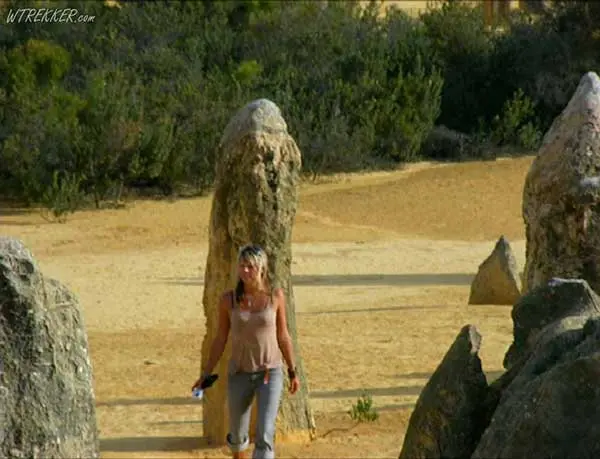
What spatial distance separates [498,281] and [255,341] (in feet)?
25.3

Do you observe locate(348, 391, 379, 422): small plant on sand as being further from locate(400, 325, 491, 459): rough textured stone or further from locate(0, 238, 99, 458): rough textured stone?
locate(0, 238, 99, 458): rough textured stone

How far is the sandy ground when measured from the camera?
Answer: 11.5 m

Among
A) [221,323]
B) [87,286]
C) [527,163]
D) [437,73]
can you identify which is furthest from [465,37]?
[221,323]

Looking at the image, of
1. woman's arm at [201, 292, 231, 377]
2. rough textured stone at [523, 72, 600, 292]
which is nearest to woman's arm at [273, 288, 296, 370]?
woman's arm at [201, 292, 231, 377]

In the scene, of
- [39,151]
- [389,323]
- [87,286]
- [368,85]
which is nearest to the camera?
[389,323]

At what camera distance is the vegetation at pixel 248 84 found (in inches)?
943

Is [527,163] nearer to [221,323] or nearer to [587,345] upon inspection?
[221,323]

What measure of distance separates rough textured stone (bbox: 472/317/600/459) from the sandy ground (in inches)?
189

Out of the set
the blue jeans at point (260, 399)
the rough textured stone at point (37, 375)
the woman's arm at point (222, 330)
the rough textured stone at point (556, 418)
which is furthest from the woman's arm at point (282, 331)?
the rough textured stone at point (37, 375)

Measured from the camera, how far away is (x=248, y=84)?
90.0 ft

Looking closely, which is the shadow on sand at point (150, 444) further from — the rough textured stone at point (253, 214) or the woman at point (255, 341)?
the woman at point (255, 341)

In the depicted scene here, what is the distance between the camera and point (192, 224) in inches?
867

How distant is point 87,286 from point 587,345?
40.3ft

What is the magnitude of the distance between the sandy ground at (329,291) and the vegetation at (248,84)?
639mm
